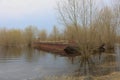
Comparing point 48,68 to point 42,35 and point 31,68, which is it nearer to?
point 31,68

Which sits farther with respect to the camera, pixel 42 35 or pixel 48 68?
pixel 42 35

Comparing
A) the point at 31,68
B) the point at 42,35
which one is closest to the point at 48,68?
the point at 31,68


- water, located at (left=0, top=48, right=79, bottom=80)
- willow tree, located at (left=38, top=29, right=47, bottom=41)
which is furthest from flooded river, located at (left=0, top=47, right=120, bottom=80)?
willow tree, located at (left=38, top=29, right=47, bottom=41)

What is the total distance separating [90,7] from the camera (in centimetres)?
3050

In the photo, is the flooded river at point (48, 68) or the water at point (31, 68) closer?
the water at point (31, 68)

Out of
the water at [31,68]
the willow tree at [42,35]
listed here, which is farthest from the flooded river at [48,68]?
the willow tree at [42,35]

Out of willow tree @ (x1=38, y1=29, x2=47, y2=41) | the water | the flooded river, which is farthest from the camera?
willow tree @ (x1=38, y1=29, x2=47, y2=41)

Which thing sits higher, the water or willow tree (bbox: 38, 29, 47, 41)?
willow tree (bbox: 38, 29, 47, 41)

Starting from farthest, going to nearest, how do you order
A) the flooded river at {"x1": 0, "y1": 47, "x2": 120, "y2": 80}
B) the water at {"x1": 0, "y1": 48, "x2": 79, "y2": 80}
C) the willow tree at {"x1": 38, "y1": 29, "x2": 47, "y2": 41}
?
1. the willow tree at {"x1": 38, "y1": 29, "x2": 47, "y2": 41}
2. the flooded river at {"x1": 0, "y1": 47, "x2": 120, "y2": 80}
3. the water at {"x1": 0, "y1": 48, "x2": 79, "y2": 80}

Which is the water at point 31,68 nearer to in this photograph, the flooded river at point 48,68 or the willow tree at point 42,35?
the flooded river at point 48,68

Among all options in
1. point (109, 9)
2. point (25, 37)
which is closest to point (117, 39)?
point (109, 9)

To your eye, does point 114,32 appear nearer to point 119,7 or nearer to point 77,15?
point 119,7

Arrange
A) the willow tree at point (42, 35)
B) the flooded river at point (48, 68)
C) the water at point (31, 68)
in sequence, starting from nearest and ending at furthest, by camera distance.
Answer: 1. the water at point (31, 68)
2. the flooded river at point (48, 68)
3. the willow tree at point (42, 35)

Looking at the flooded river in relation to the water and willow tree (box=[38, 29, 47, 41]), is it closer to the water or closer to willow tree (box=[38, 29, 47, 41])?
the water
